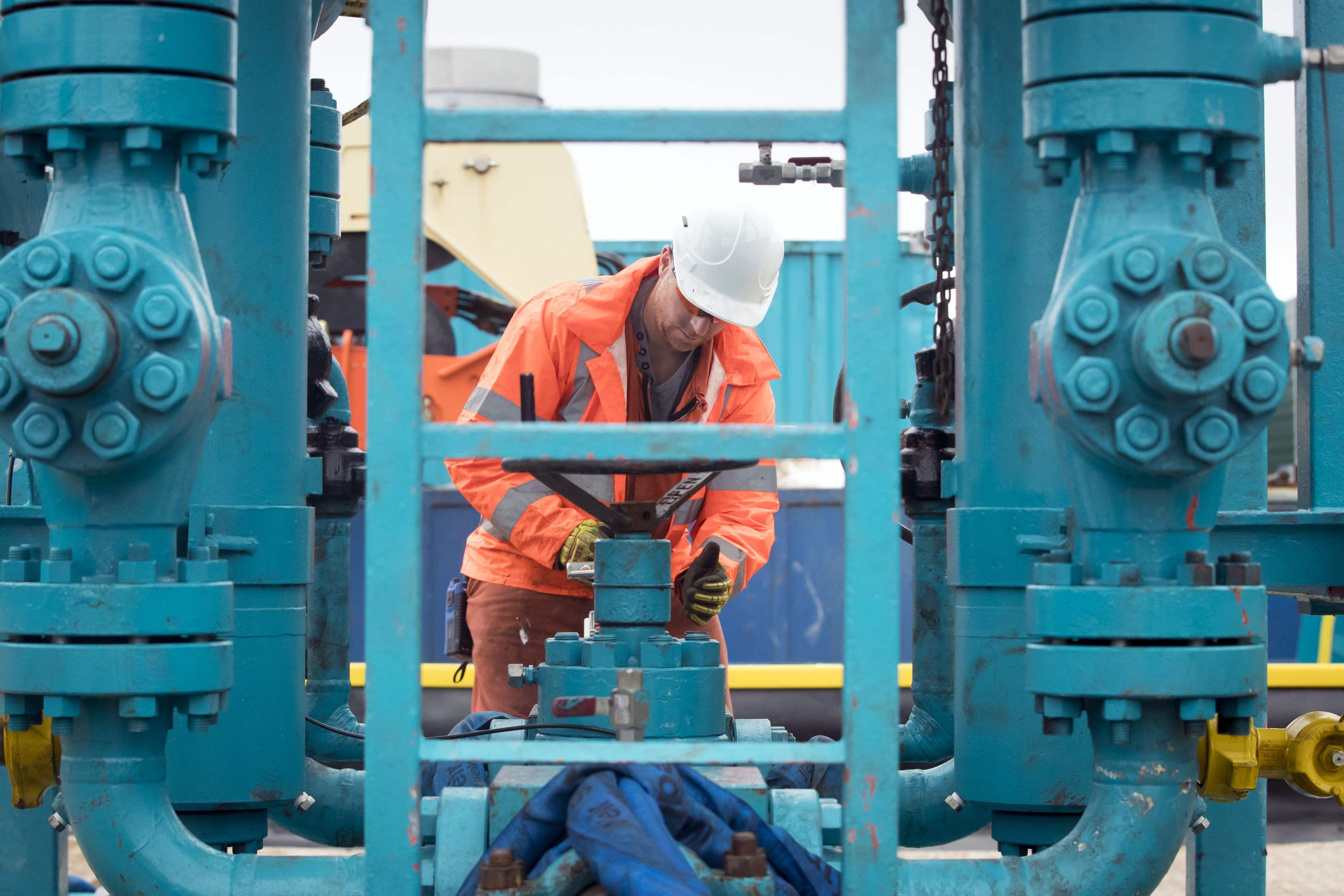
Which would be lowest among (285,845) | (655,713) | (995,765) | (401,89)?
(285,845)

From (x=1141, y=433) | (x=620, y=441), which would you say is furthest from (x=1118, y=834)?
(x=620, y=441)

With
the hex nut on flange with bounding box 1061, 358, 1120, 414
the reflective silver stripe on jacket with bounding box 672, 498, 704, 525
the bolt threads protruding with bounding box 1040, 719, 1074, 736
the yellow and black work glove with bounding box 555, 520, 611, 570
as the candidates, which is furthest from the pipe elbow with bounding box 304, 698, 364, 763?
the hex nut on flange with bounding box 1061, 358, 1120, 414

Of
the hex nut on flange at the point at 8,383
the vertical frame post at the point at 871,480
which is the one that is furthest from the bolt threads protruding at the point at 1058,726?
the hex nut on flange at the point at 8,383

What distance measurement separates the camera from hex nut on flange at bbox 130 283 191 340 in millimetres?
1819

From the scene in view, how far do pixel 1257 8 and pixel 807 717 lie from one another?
3.53 m

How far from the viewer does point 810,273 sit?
9922 mm

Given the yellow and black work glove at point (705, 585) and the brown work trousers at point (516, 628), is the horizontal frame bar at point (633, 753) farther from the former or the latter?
the brown work trousers at point (516, 628)

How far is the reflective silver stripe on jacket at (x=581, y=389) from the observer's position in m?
3.14

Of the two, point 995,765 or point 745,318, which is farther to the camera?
point 745,318

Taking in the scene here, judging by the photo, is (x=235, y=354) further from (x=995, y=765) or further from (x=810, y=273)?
(x=810, y=273)

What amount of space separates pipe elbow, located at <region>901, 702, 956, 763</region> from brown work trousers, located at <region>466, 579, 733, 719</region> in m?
0.47

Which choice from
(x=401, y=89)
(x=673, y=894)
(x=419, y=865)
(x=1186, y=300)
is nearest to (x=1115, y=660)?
(x=1186, y=300)

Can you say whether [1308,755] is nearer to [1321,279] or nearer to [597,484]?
[1321,279]

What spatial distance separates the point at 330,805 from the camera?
116 inches
